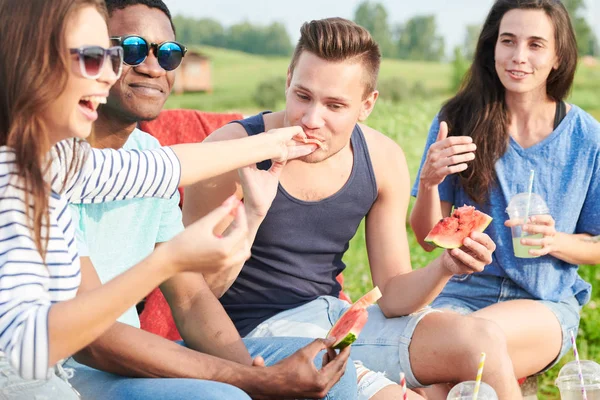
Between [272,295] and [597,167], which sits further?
[597,167]

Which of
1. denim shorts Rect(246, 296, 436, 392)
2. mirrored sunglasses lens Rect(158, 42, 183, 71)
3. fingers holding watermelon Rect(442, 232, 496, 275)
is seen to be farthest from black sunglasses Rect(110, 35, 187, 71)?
fingers holding watermelon Rect(442, 232, 496, 275)

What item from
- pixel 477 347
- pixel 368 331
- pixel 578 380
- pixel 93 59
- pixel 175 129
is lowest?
pixel 578 380

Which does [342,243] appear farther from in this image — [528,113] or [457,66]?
[457,66]

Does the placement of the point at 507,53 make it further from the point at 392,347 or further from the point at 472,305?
the point at 392,347

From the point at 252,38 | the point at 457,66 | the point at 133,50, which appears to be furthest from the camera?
the point at 252,38

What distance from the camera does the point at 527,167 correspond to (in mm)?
4688

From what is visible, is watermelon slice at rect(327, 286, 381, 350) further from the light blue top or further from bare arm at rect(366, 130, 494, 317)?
the light blue top

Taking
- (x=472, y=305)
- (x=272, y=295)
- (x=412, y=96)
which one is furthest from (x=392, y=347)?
(x=412, y=96)

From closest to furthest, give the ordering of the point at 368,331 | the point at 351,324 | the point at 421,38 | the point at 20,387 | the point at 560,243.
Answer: the point at 20,387 → the point at 351,324 → the point at 368,331 → the point at 560,243 → the point at 421,38

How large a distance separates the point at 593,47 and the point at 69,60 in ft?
48.3

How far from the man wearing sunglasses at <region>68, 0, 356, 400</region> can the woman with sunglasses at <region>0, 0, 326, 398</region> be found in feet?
0.31

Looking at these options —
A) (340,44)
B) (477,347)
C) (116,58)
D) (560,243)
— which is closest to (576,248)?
(560,243)

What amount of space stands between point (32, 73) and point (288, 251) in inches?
72.5

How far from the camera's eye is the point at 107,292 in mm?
2354
